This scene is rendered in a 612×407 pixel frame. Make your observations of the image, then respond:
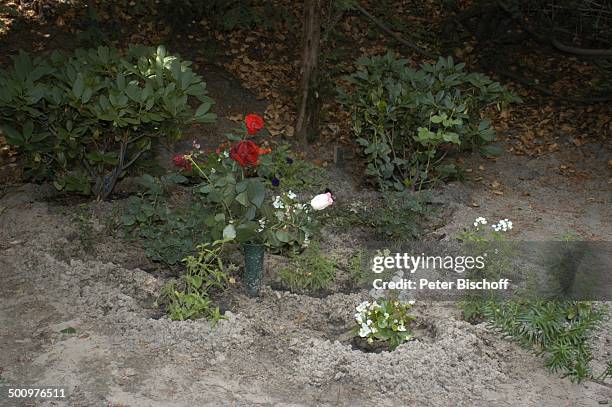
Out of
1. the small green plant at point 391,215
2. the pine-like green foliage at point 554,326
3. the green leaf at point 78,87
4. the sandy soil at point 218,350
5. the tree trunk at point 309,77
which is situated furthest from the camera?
the tree trunk at point 309,77

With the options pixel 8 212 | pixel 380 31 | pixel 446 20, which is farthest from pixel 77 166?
pixel 446 20

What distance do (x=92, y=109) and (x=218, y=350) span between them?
183cm

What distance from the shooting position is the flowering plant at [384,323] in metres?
3.68

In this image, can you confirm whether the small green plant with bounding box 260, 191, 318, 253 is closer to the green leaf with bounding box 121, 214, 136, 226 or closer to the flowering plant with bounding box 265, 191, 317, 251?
the flowering plant with bounding box 265, 191, 317, 251

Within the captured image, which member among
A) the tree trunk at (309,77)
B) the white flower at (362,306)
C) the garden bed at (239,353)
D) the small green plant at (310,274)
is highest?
the tree trunk at (309,77)

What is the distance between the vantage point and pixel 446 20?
8.23m

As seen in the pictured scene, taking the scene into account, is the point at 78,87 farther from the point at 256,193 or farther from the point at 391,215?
the point at 391,215

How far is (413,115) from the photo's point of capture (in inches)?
216

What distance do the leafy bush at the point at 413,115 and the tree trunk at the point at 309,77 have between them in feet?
1.82

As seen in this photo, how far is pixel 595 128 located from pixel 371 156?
2624mm

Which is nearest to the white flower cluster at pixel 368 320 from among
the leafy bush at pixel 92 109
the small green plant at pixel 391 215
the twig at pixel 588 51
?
the small green plant at pixel 391 215

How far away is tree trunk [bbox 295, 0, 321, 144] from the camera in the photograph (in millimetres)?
6148

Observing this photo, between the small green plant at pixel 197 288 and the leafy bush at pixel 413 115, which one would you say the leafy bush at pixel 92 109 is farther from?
the leafy bush at pixel 413 115

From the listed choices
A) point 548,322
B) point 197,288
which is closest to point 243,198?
point 197,288
